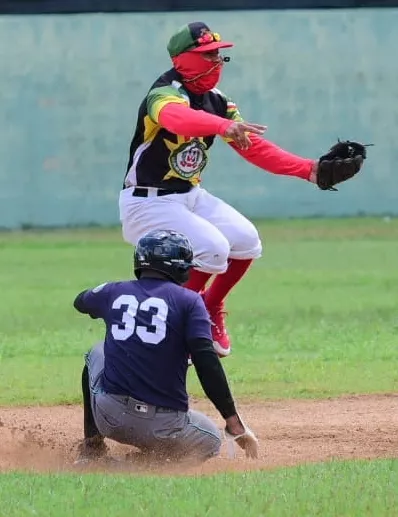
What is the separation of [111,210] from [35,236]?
2.03 meters

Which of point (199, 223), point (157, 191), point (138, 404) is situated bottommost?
point (138, 404)

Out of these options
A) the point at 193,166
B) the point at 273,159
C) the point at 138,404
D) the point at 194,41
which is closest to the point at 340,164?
the point at 273,159

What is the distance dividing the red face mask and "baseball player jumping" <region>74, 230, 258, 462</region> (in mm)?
1230

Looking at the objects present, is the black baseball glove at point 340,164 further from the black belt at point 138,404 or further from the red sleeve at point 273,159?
the black belt at point 138,404

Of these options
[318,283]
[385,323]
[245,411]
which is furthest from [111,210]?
[245,411]

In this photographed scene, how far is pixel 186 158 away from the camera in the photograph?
7.41 meters

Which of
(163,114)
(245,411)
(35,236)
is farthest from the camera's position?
(35,236)

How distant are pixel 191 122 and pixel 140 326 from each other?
3.81ft

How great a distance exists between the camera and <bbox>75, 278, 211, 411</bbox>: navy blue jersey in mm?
6297

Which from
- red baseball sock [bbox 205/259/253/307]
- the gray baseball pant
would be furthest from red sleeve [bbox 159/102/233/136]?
the gray baseball pant

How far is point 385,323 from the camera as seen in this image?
1318 cm

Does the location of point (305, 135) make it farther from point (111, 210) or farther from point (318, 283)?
point (318, 283)

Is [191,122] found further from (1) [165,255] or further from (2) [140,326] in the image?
(2) [140,326]

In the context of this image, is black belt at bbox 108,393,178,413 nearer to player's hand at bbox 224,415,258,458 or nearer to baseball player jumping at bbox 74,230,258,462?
baseball player jumping at bbox 74,230,258,462
